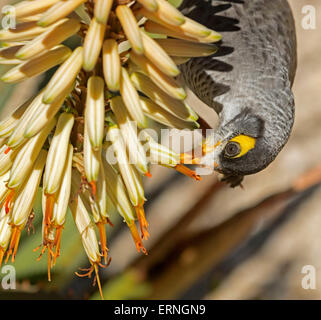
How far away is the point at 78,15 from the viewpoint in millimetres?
1046

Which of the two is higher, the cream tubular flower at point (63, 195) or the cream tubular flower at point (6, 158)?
the cream tubular flower at point (6, 158)

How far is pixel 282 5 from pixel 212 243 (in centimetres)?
108

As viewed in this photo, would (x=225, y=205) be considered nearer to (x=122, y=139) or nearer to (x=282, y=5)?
(x=282, y=5)

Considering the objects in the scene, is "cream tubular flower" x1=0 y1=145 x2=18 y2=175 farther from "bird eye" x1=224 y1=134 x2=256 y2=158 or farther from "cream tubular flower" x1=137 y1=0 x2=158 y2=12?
"bird eye" x1=224 y1=134 x2=256 y2=158

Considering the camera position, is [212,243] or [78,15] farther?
[212,243]

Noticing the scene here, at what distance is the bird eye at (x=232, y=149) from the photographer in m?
1.39

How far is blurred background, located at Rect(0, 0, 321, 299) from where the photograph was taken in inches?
71.5

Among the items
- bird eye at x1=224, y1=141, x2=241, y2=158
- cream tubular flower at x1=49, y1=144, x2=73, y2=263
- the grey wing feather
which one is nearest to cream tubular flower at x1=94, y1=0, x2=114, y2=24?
cream tubular flower at x1=49, y1=144, x2=73, y2=263

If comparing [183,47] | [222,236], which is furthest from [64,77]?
[222,236]

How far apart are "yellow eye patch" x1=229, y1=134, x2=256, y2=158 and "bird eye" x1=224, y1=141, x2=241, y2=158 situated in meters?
0.01

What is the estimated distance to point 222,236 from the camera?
84.8 inches

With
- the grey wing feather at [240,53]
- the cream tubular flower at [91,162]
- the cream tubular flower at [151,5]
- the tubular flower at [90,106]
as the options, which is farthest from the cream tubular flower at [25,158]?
the grey wing feather at [240,53]

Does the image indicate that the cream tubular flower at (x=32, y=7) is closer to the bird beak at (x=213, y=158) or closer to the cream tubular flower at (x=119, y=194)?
the cream tubular flower at (x=119, y=194)
